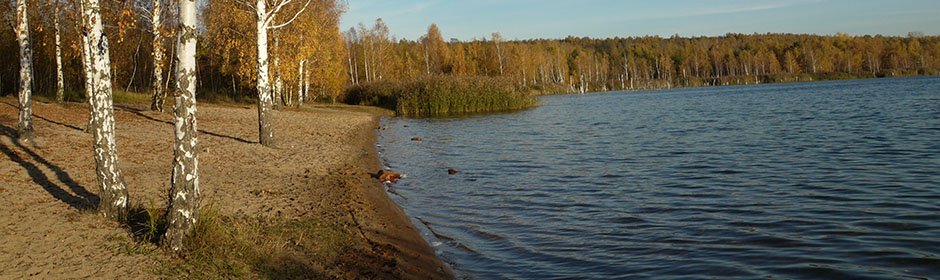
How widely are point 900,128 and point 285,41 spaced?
25027 mm

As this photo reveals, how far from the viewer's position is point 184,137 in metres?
7.73

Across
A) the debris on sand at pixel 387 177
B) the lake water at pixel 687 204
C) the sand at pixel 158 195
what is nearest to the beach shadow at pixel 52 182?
the sand at pixel 158 195

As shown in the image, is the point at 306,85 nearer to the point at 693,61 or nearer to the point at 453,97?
the point at 453,97

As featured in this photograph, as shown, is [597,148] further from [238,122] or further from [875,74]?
[875,74]

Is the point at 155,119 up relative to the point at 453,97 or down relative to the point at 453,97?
down

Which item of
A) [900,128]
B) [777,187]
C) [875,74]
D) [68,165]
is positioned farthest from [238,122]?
[875,74]

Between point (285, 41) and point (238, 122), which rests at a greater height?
point (285, 41)

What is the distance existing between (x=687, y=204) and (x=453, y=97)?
120ft

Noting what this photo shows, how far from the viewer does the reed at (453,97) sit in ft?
159

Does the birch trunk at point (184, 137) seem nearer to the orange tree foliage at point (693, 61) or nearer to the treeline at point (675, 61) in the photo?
the treeline at point (675, 61)

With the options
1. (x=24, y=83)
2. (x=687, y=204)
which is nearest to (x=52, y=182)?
(x=24, y=83)

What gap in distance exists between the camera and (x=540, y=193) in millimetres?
14586

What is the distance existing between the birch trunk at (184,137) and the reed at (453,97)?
3966 centimetres

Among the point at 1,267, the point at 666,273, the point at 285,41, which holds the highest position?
the point at 285,41
